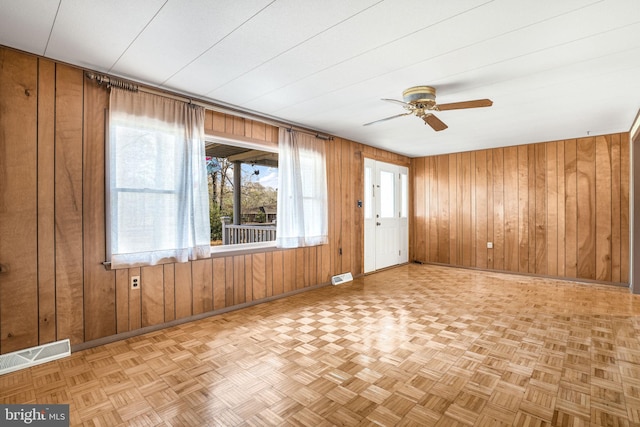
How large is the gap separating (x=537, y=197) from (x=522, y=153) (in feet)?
2.59

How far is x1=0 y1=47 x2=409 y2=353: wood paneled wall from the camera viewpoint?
7.33ft

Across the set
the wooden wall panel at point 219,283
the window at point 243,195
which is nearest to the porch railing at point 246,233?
the window at point 243,195

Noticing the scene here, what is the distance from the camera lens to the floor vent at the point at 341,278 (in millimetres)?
4773

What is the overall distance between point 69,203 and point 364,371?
259cm

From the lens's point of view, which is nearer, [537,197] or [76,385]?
[76,385]

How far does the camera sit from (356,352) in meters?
2.46

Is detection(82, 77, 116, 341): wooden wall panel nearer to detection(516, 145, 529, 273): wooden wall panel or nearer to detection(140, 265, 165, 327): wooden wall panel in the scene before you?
detection(140, 265, 165, 327): wooden wall panel

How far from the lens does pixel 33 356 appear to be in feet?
7.41

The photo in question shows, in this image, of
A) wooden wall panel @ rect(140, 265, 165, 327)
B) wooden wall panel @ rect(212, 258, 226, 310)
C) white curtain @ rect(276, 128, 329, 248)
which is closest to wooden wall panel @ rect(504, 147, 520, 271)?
white curtain @ rect(276, 128, 329, 248)

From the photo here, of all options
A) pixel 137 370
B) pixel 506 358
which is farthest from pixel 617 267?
pixel 137 370

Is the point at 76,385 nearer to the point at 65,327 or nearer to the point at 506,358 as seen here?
the point at 65,327

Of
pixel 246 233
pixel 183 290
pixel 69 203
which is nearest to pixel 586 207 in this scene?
pixel 246 233

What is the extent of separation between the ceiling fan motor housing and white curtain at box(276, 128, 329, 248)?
5.48 ft

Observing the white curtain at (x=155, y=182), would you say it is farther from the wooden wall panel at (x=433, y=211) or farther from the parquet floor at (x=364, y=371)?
the wooden wall panel at (x=433, y=211)
